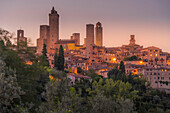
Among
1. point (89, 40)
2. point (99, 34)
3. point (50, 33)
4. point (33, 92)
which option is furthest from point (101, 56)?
point (33, 92)

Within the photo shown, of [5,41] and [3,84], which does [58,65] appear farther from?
[3,84]

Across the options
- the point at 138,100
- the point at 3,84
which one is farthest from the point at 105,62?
the point at 3,84

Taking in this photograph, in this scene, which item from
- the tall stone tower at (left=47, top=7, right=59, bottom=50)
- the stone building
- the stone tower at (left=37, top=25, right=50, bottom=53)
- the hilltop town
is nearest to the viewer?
the hilltop town

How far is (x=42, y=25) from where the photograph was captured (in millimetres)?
79750

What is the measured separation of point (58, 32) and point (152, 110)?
56.0 metres

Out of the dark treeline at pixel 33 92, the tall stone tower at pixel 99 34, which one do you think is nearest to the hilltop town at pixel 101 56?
the tall stone tower at pixel 99 34

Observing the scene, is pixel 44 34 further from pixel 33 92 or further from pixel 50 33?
pixel 33 92

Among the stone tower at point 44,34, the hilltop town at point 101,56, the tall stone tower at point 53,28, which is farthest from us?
the tall stone tower at point 53,28

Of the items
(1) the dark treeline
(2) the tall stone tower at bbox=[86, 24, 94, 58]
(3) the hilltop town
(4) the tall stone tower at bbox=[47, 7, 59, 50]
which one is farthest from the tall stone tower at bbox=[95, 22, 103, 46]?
(1) the dark treeline

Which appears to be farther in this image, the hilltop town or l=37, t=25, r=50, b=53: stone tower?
l=37, t=25, r=50, b=53: stone tower

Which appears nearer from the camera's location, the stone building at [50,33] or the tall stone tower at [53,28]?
the stone building at [50,33]

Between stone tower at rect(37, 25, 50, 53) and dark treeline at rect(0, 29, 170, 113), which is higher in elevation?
stone tower at rect(37, 25, 50, 53)

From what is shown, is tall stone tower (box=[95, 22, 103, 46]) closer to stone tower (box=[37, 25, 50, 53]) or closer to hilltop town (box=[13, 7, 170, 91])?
hilltop town (box=[13, 7, 170, 91])

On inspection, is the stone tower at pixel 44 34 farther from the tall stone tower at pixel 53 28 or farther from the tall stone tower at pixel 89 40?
the tall stone tower at pixel 89 40
